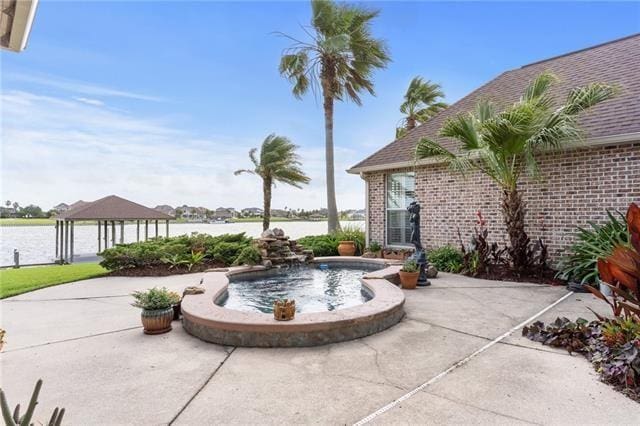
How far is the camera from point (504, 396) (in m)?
2.85

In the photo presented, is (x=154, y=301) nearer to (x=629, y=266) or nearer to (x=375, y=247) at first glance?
(x=629, y=266)

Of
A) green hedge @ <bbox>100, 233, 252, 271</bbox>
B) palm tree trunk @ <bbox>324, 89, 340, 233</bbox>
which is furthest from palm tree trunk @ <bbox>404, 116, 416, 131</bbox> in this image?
green hedge @ <bbox>100, 233, 252, 271</bbox>

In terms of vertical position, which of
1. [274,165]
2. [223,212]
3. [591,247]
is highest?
[274,165]

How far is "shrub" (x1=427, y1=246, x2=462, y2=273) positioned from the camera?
8688mm

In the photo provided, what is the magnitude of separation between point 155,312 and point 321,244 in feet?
26.0

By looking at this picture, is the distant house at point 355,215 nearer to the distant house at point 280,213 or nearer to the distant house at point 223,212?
the distant house at point 280,213

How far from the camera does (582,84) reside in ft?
28.8

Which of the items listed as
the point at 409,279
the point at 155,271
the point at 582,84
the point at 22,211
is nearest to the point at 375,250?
the point at 409,279

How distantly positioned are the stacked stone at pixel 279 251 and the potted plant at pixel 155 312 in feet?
15.8

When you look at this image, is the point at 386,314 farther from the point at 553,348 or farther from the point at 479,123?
the point at 479,123

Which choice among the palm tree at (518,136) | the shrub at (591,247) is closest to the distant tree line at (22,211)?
the palm tree at (518,136)

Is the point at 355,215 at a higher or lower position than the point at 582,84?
lower

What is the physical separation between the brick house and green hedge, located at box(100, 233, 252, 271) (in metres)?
4.56

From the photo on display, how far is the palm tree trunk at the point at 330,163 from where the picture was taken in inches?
596
